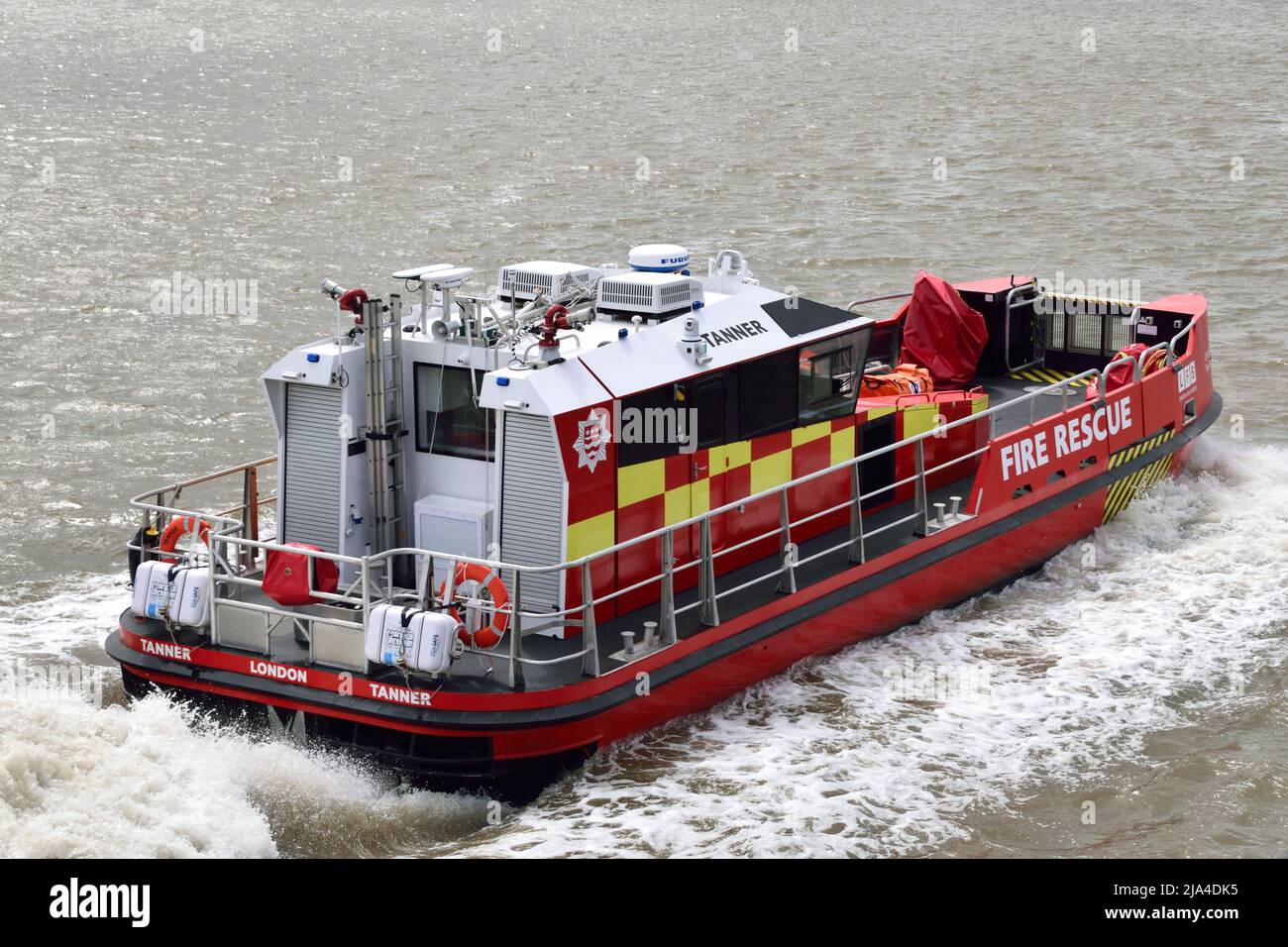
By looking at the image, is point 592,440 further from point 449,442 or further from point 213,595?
point 213,595

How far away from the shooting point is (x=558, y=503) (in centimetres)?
1028

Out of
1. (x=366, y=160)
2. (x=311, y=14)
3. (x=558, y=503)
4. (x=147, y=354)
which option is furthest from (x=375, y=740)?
(x=311, y=14)

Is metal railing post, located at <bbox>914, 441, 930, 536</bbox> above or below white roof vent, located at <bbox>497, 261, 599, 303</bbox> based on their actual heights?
below

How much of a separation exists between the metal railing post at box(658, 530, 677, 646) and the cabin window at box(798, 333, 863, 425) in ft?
5.80

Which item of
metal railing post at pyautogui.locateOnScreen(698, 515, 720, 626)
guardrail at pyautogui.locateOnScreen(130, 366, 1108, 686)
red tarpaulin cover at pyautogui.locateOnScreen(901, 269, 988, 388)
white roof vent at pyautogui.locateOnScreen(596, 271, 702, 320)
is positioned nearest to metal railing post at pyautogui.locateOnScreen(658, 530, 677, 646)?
guardrail at pyautogui.locateOnScreen(130, 366, 1108, 686)

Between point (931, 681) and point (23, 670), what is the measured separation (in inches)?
249

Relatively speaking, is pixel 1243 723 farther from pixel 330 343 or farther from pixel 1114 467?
pixel 330 343

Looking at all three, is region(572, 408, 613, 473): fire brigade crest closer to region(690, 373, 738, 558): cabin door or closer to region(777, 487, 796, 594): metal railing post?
region(690, 373, 738, 558): cabin door

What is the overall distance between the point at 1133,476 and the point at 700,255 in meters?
10.3

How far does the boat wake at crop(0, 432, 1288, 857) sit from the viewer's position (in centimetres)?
922

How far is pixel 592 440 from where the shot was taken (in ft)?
33.9

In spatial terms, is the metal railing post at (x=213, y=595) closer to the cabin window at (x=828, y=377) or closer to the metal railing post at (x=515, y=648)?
the metal railing post at (x=515, y=648)

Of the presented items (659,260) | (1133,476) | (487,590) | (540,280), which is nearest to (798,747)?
(487,590)

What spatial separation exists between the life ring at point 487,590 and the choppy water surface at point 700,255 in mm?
950
